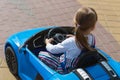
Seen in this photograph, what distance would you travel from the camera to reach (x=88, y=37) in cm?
390

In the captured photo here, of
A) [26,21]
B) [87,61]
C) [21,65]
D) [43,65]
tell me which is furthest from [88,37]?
[26,21]

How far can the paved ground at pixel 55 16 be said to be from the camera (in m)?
6.12

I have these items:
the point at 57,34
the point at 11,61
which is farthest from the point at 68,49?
the point at 11,61

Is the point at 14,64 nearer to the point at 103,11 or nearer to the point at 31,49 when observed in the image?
the point at 31,49

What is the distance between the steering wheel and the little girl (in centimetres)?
14

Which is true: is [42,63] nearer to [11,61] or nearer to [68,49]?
[68,49]

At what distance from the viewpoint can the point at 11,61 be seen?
15.9 ft

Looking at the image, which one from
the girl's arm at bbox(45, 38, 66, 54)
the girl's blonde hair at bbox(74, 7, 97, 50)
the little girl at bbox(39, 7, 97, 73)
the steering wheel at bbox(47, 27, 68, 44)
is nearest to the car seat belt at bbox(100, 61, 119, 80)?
the little girl at bbox(39, 7, 97, 73)

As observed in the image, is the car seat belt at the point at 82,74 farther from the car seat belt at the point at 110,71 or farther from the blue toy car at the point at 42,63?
the car seat belt at the point at 110,71

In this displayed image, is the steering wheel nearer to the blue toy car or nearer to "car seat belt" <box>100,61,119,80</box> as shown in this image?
the blue toy car

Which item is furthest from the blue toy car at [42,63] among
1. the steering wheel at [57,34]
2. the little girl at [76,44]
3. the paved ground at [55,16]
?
the paved ground at [55,16]

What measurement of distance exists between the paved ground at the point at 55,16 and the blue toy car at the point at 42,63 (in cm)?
86

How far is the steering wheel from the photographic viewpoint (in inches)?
167

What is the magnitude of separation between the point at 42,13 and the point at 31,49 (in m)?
2.78
